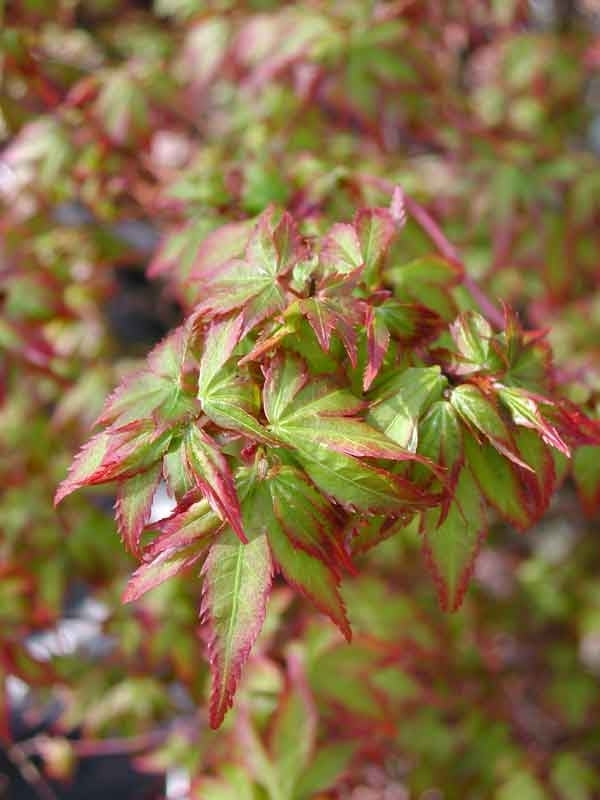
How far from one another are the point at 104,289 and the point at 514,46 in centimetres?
100

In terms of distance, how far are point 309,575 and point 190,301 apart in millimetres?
556

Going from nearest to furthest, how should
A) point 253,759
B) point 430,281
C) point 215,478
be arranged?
→ point 215,478
point 430,281
point 253,759

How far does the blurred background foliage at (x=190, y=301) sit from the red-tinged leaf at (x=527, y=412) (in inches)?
12.1

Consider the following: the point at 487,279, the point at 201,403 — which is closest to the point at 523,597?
the point at 487,279

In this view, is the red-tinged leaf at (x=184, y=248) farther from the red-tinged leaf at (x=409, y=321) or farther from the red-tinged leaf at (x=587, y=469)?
the red-tinged leaf at (x=587, y=469)

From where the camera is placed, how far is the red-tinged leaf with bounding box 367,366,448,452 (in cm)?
71

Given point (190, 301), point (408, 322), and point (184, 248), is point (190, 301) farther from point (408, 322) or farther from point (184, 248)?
point (408, 322)

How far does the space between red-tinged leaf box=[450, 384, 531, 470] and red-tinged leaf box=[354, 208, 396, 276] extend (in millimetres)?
176

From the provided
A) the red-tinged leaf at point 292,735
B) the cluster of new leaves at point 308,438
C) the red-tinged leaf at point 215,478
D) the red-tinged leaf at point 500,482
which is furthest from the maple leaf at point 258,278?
the red-tinged leaf at point 292,735

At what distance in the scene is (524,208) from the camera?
170cm

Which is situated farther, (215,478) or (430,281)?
(430,281)

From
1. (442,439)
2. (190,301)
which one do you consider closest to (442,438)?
(442,439)

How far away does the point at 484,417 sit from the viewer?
0.73 meters

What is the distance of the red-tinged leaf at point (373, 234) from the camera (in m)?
0.86
